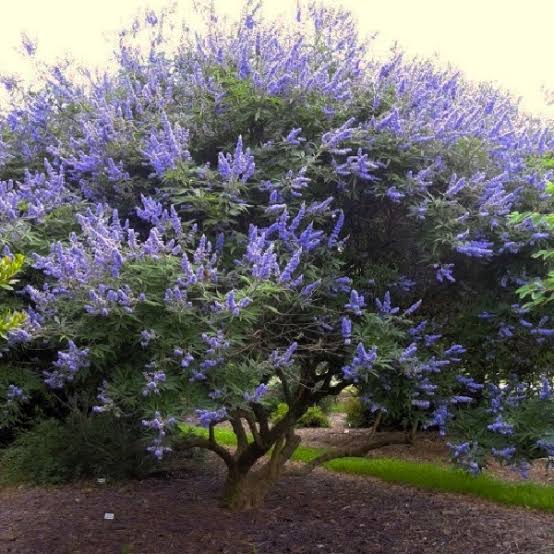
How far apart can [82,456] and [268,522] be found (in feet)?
10.7

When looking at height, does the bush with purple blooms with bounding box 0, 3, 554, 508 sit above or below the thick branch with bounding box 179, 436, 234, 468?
above

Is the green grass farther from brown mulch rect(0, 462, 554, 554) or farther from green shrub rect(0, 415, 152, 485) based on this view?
green shrub rect(0, 415, 152, 485)

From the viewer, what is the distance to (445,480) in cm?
902

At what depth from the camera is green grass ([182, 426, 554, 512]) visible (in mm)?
8252

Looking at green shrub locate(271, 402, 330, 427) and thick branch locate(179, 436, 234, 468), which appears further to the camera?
green shrub locate(271, 402, 330, 427)

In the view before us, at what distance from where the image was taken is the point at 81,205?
5.02m

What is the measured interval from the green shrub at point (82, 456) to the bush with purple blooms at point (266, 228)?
3.57 meters

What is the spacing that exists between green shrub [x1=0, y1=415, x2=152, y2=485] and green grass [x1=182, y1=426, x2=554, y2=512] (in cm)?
88

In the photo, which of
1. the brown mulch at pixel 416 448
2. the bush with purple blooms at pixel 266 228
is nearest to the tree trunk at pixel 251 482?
the bush with purple blooms at pixel 266 228

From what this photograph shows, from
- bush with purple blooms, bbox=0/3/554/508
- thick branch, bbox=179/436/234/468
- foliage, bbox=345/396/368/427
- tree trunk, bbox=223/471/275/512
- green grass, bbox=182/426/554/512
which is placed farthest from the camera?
foliage, bbox=345/396/368/427

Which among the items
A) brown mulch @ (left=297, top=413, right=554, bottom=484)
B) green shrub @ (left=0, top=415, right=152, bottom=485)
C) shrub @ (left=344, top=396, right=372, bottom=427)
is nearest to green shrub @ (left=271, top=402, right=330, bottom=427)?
brown mulch @ (left=297, top=413, right=554, bottom=484)

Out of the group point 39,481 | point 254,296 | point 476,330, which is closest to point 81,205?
point 254,296

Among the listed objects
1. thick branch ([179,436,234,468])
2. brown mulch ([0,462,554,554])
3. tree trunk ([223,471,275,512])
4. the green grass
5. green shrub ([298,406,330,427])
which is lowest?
brown mulch ([0,462,554,554])

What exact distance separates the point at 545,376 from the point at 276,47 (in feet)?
11.7
